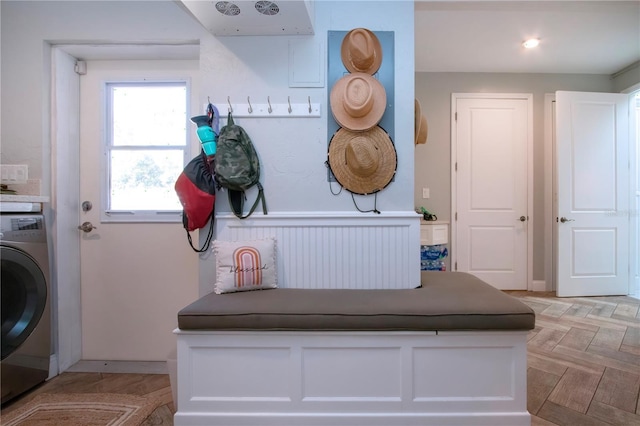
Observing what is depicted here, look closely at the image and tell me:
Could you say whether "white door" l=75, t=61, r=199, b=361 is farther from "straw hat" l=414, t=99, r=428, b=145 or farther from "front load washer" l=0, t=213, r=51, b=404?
"straw hat" l=414, t=99, r=428, b=145

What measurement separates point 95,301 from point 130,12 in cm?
200

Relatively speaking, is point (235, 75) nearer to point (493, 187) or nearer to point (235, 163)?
point (235, 163)

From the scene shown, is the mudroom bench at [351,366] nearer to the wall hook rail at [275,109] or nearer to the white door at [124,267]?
the white door at [124,267]

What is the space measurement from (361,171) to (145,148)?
1563mm

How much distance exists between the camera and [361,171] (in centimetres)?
166

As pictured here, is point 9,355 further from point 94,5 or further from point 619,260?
point 619,260

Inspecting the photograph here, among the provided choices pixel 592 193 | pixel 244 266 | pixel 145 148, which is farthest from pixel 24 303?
pixel 592 193

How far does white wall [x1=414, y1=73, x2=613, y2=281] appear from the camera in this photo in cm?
318

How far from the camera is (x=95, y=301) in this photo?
1.98 meters

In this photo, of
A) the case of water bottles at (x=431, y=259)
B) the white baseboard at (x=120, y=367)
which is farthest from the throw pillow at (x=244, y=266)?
the case of water bottles at (x=431, y=259)

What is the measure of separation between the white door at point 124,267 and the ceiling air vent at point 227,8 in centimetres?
60

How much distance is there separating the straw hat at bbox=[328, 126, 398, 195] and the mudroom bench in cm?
74

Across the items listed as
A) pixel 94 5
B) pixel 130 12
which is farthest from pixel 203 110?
pixel 94 5

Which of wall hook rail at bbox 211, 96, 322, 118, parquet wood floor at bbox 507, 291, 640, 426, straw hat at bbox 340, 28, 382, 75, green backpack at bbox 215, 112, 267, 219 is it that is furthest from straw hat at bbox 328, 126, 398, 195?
parquet wood floor at bbox 507, 291, 640, 426
